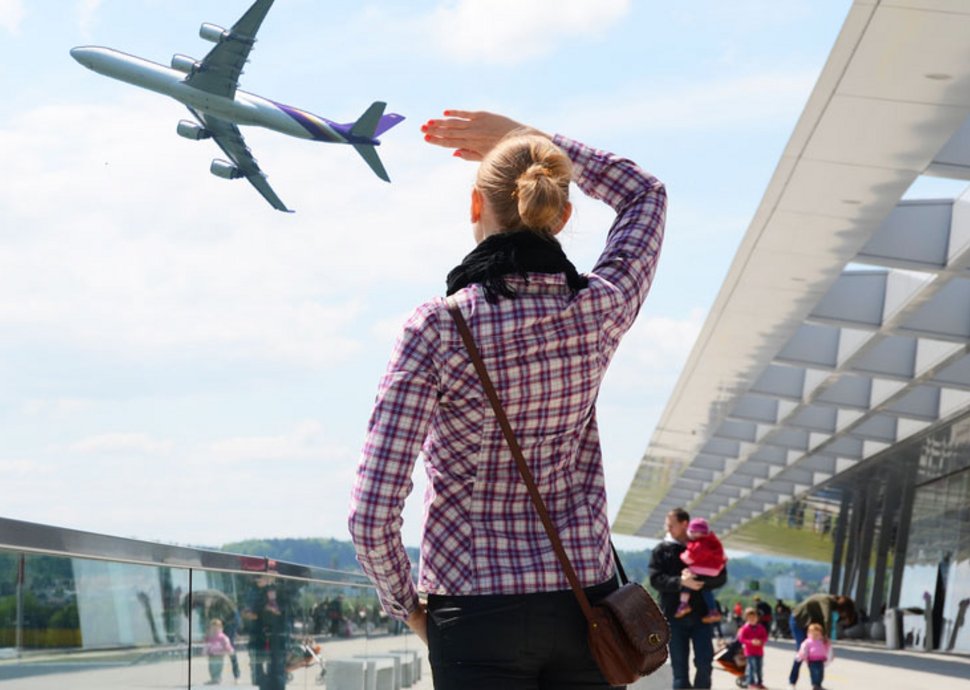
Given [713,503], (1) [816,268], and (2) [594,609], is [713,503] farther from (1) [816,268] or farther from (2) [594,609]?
(2) [594,609]

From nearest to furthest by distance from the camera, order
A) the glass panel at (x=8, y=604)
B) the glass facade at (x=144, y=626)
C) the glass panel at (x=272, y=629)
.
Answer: the glass panel at (x=8, y=604) < the glass facade at (x=144, y=626) < the glass panel at (x=272, y=629)

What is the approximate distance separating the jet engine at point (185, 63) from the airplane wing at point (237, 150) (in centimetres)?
174

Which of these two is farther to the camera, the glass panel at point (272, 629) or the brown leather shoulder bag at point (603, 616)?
the glass panel at point (272, 629)

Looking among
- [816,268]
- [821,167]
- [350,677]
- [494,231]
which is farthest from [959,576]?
[494,231]

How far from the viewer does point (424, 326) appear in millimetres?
2246

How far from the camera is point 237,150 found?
42531 millimetres

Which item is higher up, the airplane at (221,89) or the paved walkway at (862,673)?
the airplane at (221,89)

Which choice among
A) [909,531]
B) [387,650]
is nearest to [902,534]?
[909,531]

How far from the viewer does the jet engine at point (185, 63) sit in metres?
39.1

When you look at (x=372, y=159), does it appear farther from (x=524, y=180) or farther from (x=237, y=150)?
(x=524, y=180)

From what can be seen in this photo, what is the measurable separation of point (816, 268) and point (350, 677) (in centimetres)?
1071

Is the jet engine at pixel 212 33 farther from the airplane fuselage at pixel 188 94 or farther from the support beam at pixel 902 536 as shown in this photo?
the support beam at pixel 902 536

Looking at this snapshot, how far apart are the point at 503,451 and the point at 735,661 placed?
1240 cm

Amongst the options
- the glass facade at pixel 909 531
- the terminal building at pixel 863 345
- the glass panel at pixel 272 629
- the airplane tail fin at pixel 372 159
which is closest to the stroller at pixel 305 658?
the glass panel at pixel 272 629
